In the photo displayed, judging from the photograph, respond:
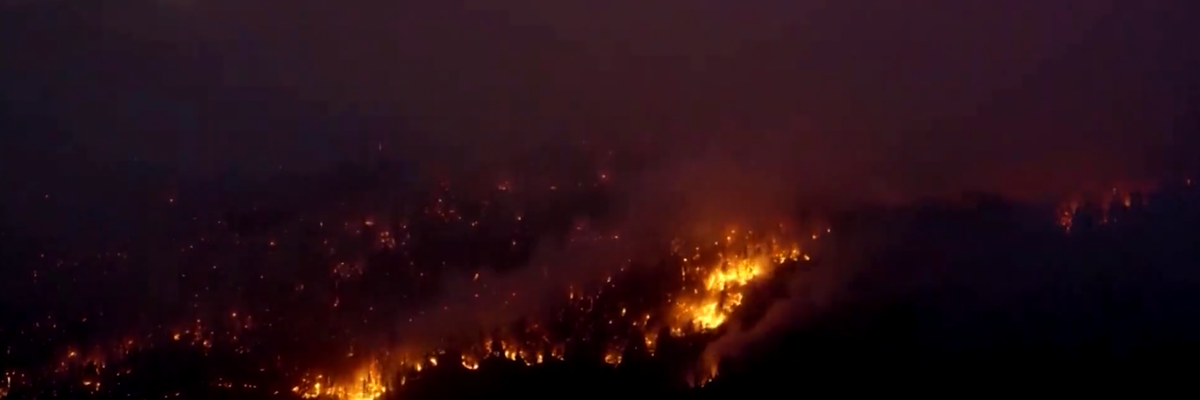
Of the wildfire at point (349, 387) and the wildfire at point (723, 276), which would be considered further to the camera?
the wildfire at point (723, 276)

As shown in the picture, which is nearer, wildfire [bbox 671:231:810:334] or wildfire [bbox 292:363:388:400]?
wildfire [bbox 292:363:388:400]

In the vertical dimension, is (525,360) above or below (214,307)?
below

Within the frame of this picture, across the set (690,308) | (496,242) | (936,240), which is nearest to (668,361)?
(690,308)

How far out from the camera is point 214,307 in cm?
1012

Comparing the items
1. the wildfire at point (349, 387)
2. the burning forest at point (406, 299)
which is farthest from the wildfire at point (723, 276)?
the wildfire at point (349, 387)

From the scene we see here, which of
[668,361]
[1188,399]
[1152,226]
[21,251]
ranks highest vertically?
[21,251]

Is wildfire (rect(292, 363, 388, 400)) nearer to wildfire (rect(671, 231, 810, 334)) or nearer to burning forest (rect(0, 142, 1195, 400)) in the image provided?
burning forest (rect(0, 142, 1195, 400))

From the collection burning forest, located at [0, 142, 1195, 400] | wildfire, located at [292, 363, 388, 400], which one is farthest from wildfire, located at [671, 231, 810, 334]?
wildfire, located at [292, 363, 388, 400]

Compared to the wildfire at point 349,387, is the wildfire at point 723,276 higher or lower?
higher

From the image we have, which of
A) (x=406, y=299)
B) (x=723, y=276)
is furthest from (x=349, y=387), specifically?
(x=723, y=276)

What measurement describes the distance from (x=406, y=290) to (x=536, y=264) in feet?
3.91

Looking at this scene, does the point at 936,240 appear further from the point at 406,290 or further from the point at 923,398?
the point at 406,290

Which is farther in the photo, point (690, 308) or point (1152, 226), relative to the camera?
point (1152, 226)

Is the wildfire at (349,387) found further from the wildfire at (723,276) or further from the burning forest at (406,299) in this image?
the wildfire at (723,276)
